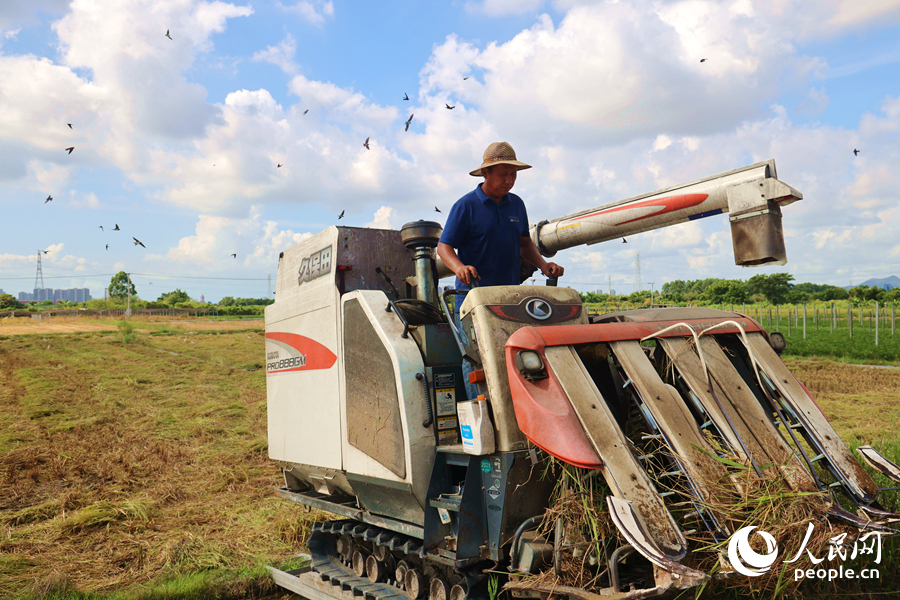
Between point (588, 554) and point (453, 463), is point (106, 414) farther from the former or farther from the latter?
point (588, 554)

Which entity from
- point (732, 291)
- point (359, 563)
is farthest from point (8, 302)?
point (359, 563)

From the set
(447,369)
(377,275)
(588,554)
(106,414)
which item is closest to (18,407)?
(106,414)

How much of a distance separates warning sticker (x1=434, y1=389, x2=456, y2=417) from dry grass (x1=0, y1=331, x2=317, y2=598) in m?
3.02

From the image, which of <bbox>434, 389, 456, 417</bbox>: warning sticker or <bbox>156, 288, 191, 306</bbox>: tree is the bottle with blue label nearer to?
<bbox>434, 389, 456, 417</bbox>: warning sticker

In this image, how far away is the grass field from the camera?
5488mm

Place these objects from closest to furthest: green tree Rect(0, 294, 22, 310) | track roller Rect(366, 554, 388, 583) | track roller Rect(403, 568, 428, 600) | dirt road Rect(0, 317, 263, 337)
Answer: track roller Rect(403, 568, 428, 600)
track roller Rect(366, 554, 388, 583)
dirt road Rect(0, 317, 263, 337)
green tree Rect(0, 294, 22, 310)

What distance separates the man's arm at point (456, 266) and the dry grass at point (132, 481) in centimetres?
353

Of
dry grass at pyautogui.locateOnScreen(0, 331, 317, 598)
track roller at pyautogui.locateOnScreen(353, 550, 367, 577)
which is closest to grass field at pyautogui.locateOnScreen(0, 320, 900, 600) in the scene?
dry grass at pyautogui.locateOnScreen(0, 331, 317, 598)

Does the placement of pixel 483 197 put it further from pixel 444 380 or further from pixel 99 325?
pixel 99 325

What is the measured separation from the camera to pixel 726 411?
10.2ft

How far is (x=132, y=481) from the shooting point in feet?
28.0

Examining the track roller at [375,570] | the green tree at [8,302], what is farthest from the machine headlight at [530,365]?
the green tree at [8,302]

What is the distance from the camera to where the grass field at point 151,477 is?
5488mm

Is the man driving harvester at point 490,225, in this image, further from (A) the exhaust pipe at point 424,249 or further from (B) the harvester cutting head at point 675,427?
(B) the harvester cutting head at point 675,427
